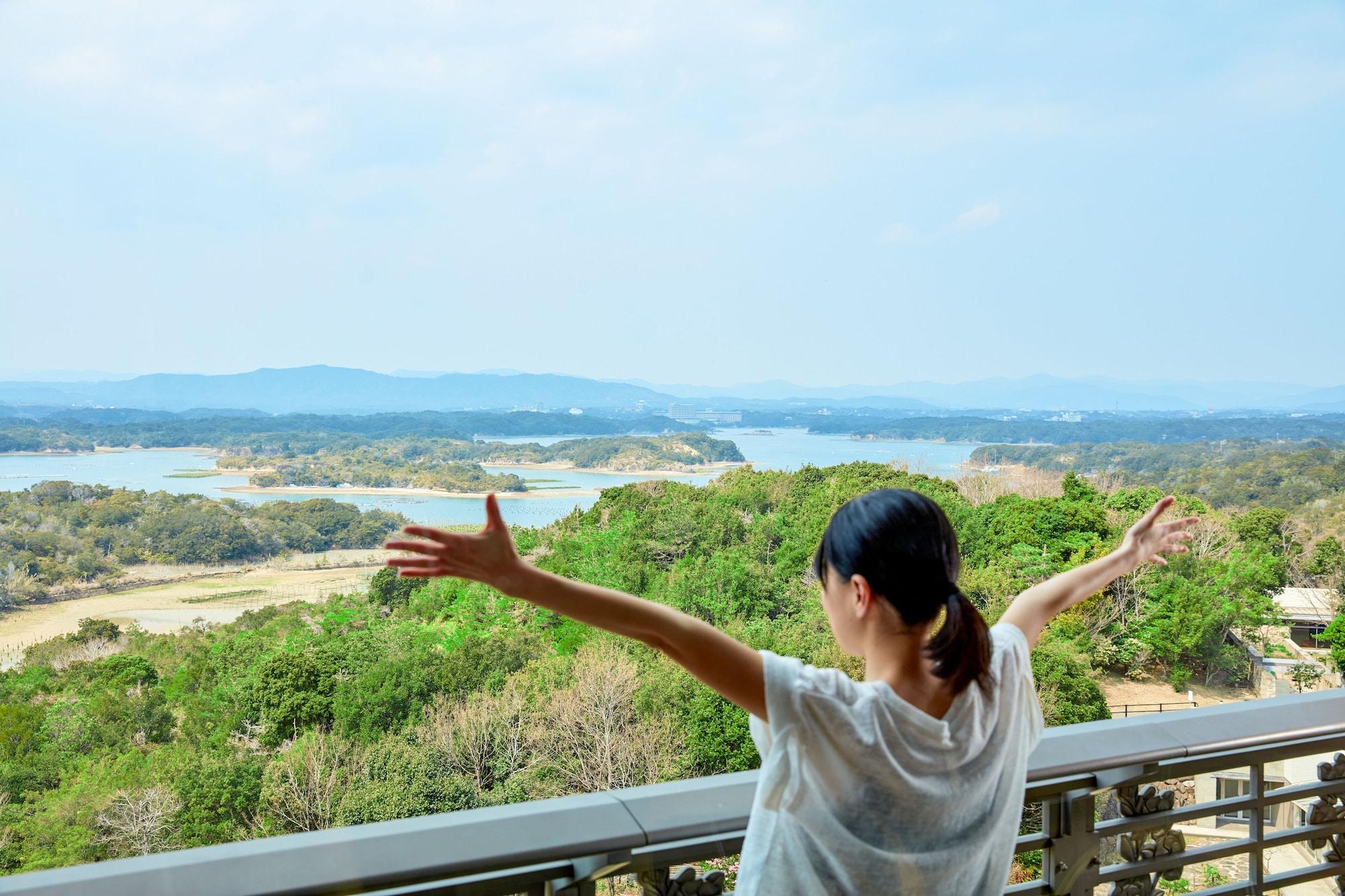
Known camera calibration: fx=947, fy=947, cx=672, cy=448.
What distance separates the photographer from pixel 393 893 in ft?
2.89

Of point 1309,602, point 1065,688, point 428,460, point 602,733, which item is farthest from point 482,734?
point 1309,602

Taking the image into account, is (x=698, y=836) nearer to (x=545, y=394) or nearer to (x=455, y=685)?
(x=455, y=685)

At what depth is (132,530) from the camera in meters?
18.6

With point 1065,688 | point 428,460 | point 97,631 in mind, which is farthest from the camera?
point 428,460

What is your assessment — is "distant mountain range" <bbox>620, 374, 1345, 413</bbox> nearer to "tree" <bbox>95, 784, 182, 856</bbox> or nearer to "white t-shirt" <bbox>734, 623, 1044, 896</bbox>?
"tree" <bbox>95, 784, 182, 856</bbox>

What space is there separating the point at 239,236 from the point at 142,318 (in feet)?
12.3

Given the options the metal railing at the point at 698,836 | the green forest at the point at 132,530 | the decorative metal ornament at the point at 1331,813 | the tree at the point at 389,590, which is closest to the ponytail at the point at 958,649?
the metal railing at the point at 698,836

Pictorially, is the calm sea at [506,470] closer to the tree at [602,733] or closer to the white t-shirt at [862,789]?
the tree at [602,733]

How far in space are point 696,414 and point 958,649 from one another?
60.7ft

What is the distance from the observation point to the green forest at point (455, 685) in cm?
1605

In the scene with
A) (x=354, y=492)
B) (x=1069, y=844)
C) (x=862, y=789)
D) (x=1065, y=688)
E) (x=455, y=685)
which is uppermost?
(x=862, y=789)

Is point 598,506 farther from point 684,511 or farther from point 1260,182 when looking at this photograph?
point 1260,182

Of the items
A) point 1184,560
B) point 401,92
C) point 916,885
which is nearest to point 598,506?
point 401,92

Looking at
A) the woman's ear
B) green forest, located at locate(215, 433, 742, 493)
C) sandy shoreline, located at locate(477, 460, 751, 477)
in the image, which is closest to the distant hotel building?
green forest, located at locate(215, 433, 742, 493)
